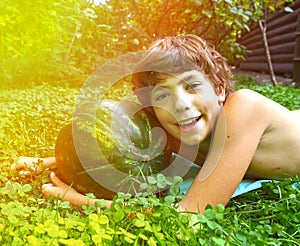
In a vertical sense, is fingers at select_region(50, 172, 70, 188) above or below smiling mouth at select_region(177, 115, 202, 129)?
below

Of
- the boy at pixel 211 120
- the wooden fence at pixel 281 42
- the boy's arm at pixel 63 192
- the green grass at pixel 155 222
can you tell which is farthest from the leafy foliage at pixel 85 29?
the green grass at pixel 155 222

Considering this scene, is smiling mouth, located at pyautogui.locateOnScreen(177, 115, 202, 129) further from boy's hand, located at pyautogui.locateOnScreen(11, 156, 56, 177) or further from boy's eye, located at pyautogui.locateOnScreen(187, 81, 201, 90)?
boy's hand, located at pyautogui.locateOnScreen(11, 156, 56, 177)

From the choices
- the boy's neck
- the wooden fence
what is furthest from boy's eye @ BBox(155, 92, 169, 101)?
the wooden fence

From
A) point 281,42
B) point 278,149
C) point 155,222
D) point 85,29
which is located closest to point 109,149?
point 155,222

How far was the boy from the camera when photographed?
7.54 ft

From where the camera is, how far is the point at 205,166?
2.29 m

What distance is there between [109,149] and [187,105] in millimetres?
489

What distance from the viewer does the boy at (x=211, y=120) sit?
230cm

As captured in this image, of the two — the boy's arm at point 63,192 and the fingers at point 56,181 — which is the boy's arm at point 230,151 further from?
the fingers at point 56,181

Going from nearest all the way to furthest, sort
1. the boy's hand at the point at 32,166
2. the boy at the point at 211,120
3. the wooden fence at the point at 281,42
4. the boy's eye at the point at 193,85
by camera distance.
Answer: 1. the boy at the point at 211,120
2. the boy's eye at the point at 193,85
3. the boy's hand at the point at 32,166
4. the wooden fence at the point at 281,42

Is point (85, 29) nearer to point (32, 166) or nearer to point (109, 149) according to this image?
point (32, 166)

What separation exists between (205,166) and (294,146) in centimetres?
68

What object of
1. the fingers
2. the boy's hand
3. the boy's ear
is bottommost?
the boy's hand

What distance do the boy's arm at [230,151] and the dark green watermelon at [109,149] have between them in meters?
0.35
